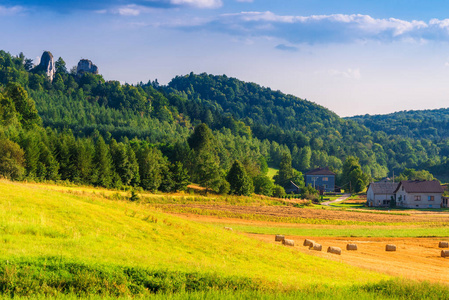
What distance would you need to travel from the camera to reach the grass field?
14562 millimetres

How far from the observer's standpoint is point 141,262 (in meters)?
18.0

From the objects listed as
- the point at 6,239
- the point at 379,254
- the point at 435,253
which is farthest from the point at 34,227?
the point at 435,253

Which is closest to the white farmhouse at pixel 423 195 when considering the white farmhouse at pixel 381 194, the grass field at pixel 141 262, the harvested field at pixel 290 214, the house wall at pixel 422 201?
the house wall at pixel 422 201

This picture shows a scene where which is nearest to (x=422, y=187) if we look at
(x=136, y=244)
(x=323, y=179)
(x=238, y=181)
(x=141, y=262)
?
(x=238, y=181)

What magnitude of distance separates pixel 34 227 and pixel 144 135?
15196 centimetres

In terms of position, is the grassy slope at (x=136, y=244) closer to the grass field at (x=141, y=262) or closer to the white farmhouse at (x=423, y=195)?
the grass field at (x=141, y=262)

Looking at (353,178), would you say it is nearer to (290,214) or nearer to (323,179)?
(323,179)

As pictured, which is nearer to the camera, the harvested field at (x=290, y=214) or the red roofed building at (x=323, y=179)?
the harvested field at (x=290, y=214)

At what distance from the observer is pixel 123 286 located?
14812mm

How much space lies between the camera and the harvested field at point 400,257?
2755 centimetres

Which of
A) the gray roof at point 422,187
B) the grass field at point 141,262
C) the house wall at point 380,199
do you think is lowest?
the house wall at point 380,199

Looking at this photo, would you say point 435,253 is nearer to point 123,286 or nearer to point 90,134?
point 123,286

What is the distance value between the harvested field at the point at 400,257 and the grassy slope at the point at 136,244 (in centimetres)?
429

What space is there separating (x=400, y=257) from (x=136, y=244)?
77.2ft
